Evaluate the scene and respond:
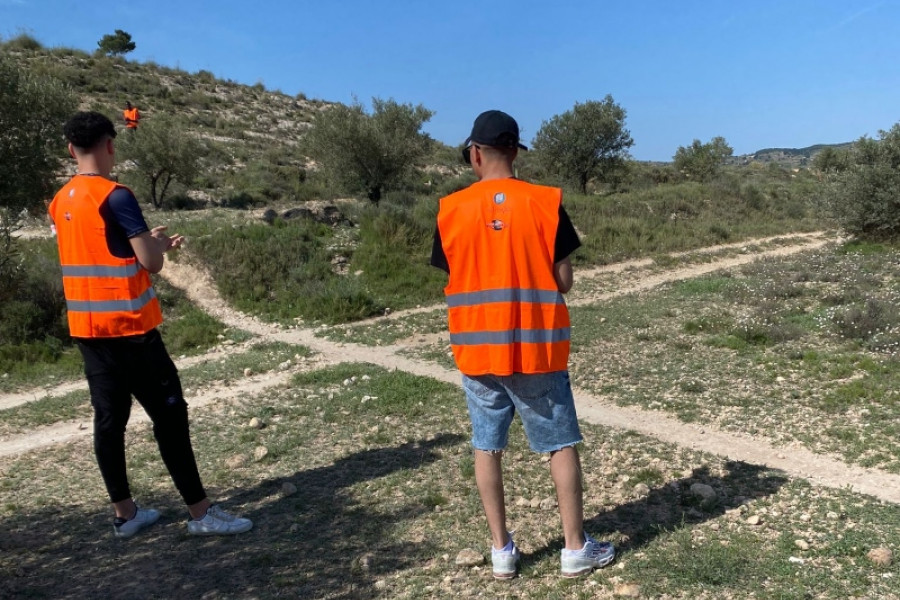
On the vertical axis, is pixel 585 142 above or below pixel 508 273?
above

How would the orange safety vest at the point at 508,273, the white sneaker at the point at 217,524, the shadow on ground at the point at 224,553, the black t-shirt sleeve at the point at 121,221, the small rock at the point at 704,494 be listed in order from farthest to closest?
the small rock at the point at 704,494 < the white sneaker at the point at 217,524 < the black t-shirt sleeve at the point at 121,221 < the shadow on ground at the point at 224,553 < the orange safety vest at the point at 508,273

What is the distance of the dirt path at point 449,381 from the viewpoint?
4.37 m

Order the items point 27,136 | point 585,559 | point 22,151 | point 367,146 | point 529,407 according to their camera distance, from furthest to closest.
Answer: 1. point 367,146
2. point 27,136
3. point 22,151
4. point 585,559
5. point 529,407

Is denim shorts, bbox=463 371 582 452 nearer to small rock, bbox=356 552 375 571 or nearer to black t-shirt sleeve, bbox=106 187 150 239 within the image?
small rock, bbox=356 552 375 571

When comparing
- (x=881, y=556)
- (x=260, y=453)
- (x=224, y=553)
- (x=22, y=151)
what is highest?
(x=22, y=151)

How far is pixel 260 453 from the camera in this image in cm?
500

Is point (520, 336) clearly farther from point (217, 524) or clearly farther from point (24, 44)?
point (24, 44)

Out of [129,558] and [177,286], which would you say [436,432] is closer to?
[129,558]

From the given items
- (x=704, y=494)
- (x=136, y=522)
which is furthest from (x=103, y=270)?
(x=704, y=494)

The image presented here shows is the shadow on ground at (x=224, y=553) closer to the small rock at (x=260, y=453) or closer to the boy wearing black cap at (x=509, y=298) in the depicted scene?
the small rock at (x=260, y=453)

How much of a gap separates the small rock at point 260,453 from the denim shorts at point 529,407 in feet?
8.58

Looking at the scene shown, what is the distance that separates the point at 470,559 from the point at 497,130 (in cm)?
208

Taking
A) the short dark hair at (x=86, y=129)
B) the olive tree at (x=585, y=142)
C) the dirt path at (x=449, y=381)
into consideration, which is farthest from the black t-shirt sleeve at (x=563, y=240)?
the olive tree at (x=585, y=142)

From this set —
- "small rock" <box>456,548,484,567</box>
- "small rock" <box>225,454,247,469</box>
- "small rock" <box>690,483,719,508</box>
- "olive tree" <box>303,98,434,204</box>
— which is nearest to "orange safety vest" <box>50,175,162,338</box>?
"small rock" <box>225,454,247,469</box>
